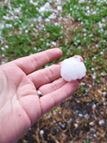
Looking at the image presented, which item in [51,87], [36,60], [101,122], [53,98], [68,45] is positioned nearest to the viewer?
[53,98]

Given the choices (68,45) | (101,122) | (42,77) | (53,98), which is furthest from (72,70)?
(68,45)

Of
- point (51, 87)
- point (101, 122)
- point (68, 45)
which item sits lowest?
point (101, 122)

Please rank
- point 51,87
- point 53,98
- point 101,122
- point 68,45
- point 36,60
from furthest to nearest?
point 68,45 → point 101,122 → point 36,60 → point 51,87 → point 53,98

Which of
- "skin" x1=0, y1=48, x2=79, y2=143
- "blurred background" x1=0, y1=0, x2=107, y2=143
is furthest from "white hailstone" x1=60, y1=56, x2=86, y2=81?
"blurred background" x1=0, y1=0, x2=107, y2=143

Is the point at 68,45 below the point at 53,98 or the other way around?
below

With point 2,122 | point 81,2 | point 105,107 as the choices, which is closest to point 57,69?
point 2,122

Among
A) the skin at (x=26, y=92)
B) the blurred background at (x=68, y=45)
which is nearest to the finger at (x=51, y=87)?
the skin at (x=26, y=92)

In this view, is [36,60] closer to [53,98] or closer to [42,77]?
[42,77]

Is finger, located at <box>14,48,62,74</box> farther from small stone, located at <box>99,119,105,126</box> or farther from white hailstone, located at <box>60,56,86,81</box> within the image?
small stone, located at <box>99,119,105,126</box>
